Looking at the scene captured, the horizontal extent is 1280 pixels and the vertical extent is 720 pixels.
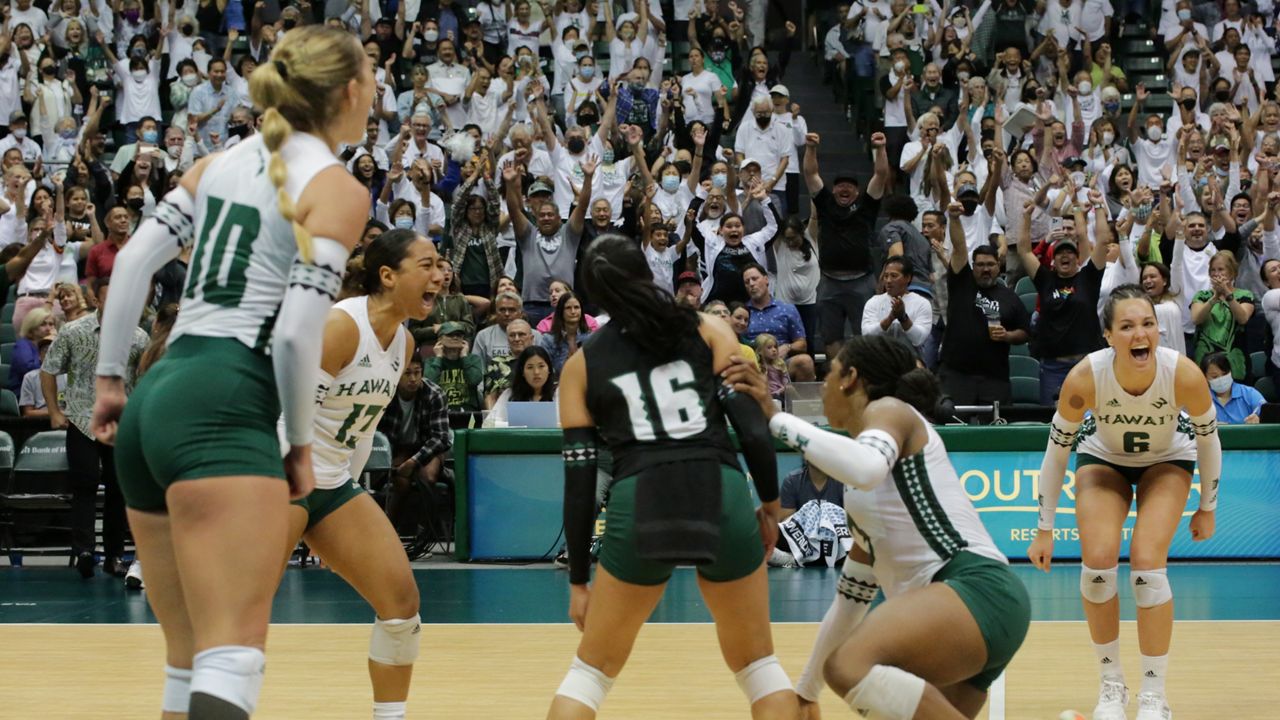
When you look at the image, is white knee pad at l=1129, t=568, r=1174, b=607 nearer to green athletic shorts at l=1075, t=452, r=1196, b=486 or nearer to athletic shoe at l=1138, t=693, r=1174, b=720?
athletic shoe at l=1138, t=693, r=1174, b=720

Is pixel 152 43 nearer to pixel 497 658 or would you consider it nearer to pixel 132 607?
pixel 132 607

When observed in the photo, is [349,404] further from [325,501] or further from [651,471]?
[651,471]

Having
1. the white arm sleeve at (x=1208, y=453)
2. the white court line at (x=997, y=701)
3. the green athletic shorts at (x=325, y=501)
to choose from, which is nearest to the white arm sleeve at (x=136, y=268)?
the green athletic shorts at (x=325, y=501)

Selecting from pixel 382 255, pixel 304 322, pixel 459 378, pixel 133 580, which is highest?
pixel 304 322

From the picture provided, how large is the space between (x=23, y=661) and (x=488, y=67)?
11.6 m

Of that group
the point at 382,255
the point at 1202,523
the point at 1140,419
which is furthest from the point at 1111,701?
the point at 382,255

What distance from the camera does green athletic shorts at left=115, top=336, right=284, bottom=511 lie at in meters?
3.32

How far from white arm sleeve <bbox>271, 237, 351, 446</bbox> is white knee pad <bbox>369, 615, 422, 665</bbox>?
1.84 metres

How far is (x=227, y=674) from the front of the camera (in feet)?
10.7

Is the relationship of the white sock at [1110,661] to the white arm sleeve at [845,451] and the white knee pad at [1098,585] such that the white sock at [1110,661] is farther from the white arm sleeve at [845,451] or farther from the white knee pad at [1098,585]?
the white arm sleeve at [845,451]

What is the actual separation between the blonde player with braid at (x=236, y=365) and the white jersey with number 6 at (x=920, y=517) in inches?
71.4

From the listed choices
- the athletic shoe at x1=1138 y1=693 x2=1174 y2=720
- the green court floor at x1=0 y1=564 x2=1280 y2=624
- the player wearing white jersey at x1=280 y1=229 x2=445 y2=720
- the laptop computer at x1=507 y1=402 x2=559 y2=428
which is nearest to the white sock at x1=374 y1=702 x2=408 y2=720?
the player wearing white jersey at x1=280 y1=229 x2=445 y2=720

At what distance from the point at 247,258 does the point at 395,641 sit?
2024mm

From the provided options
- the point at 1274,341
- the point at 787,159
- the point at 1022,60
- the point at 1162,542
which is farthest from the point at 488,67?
the point at 1162,542
